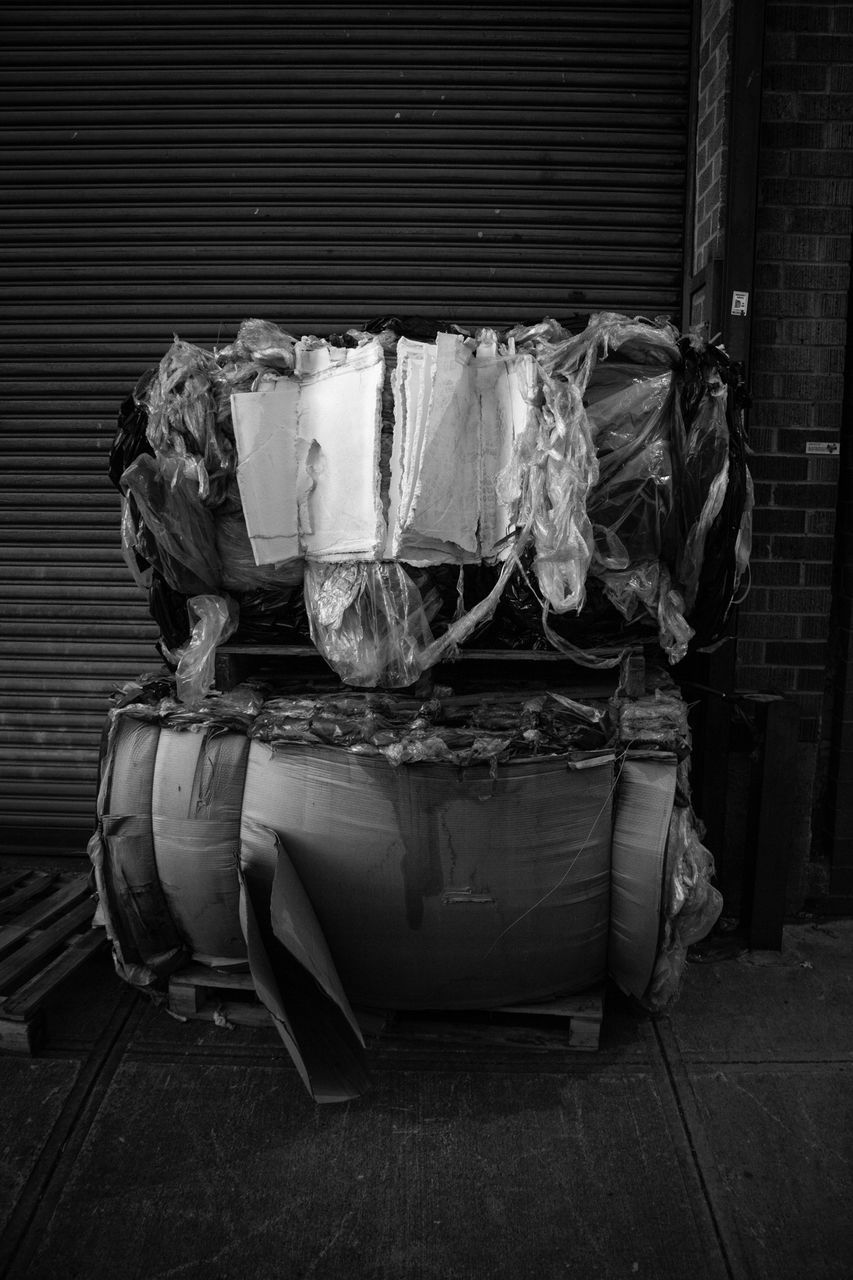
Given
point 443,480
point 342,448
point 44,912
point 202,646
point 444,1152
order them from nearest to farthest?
Result: point 444,1152
point 443,480
point 342,448
point 202,646
point 44,912

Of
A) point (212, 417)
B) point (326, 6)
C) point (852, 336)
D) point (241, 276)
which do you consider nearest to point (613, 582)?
point (212, 417)

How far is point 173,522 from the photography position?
9.29ft

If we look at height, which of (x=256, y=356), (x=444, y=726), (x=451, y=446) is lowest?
(x=444, y=726)

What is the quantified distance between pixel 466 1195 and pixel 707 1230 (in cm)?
64

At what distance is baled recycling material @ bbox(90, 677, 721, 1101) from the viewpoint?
9.00 ft

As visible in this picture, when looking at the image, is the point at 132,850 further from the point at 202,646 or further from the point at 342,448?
the point at 342,448

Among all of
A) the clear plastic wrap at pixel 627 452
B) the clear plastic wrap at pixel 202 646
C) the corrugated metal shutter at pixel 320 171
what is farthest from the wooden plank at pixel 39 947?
the clear plastic wrap at pixel 627 452

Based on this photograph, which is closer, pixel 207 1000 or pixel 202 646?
pixel 202 646

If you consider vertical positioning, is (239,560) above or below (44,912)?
above

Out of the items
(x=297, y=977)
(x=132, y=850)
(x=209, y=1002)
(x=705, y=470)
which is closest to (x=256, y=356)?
(x=705, y=470)

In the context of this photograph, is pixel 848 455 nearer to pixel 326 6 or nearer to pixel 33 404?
pixel 326 6

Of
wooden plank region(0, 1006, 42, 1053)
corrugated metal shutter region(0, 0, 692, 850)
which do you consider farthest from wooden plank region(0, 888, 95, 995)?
corrugated metal shutter region(0, 0, 692, 850)

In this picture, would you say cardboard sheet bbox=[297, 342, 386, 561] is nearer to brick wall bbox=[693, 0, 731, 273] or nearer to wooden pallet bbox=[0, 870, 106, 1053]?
brick wall bbox=[693, 0, 731, 273]

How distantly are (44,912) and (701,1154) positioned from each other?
8.74 ft
